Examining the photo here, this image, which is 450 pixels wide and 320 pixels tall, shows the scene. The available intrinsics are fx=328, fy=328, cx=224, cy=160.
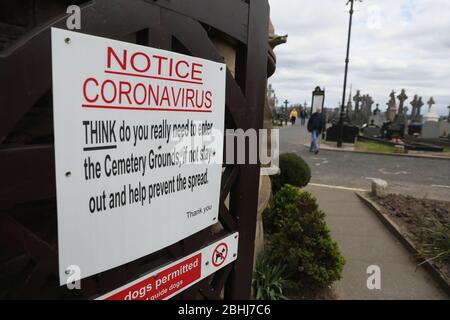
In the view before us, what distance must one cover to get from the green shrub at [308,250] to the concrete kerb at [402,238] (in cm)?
119

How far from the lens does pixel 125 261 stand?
51.3 inches

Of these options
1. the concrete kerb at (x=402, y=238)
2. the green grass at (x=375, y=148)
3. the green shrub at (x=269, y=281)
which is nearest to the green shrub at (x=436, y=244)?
the concrete kerb at (x=402, y=238)

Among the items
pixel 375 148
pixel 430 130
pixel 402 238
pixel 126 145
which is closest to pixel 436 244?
pixel 402 238

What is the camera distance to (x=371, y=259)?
4.19 m

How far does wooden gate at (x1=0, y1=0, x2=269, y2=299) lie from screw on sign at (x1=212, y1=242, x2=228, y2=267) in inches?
2.2

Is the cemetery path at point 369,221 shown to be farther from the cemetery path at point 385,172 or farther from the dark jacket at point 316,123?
the dark jacket at point 316,123

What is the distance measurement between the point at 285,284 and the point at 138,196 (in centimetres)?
255

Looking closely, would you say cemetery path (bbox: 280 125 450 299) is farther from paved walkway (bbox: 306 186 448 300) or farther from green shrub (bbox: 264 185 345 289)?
green shrub (bbox: 264 185 345 289)

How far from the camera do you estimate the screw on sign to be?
179 centimetres

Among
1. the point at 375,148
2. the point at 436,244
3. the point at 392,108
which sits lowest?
the point at 436,244

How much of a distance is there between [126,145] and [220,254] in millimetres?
905

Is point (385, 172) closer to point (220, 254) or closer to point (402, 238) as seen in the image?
point (402, 238)

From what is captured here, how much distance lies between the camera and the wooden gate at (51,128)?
949mm
